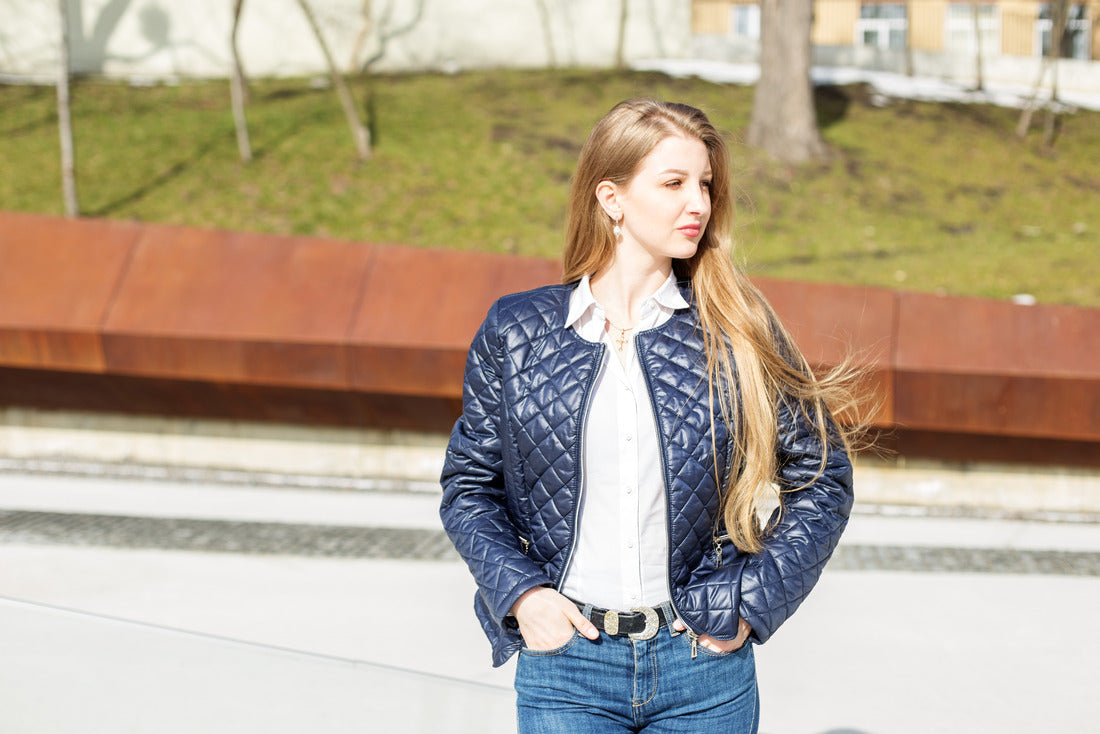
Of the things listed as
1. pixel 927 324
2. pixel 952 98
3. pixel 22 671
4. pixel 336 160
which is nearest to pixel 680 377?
pixel 22 671

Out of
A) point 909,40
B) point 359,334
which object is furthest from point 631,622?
point 909,40

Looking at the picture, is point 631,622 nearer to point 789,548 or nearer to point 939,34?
point 789,548

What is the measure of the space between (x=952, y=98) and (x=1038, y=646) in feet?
47.7

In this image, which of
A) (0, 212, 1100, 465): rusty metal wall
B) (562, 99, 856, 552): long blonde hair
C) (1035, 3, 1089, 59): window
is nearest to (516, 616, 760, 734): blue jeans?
(562, 99, 856, 552): long blonde hair

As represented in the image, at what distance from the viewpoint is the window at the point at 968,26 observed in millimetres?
23828

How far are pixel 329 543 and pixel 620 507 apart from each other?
14.5 ft

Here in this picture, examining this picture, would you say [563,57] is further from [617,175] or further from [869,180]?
[617,175]

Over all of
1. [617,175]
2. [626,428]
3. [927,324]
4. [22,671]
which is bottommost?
[927,324]

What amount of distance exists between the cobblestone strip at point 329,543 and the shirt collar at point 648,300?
402 centimetres

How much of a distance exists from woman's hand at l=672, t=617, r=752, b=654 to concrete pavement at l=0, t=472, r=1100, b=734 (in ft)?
3.51

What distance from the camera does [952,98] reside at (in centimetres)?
1727

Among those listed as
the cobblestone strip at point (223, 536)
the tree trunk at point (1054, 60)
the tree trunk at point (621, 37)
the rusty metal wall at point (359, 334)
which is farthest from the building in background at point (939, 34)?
the cobblestone strip at point (223, 536)

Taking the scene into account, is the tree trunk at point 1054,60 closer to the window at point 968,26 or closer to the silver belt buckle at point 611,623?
the window at point 968,26

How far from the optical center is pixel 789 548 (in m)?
1.98
